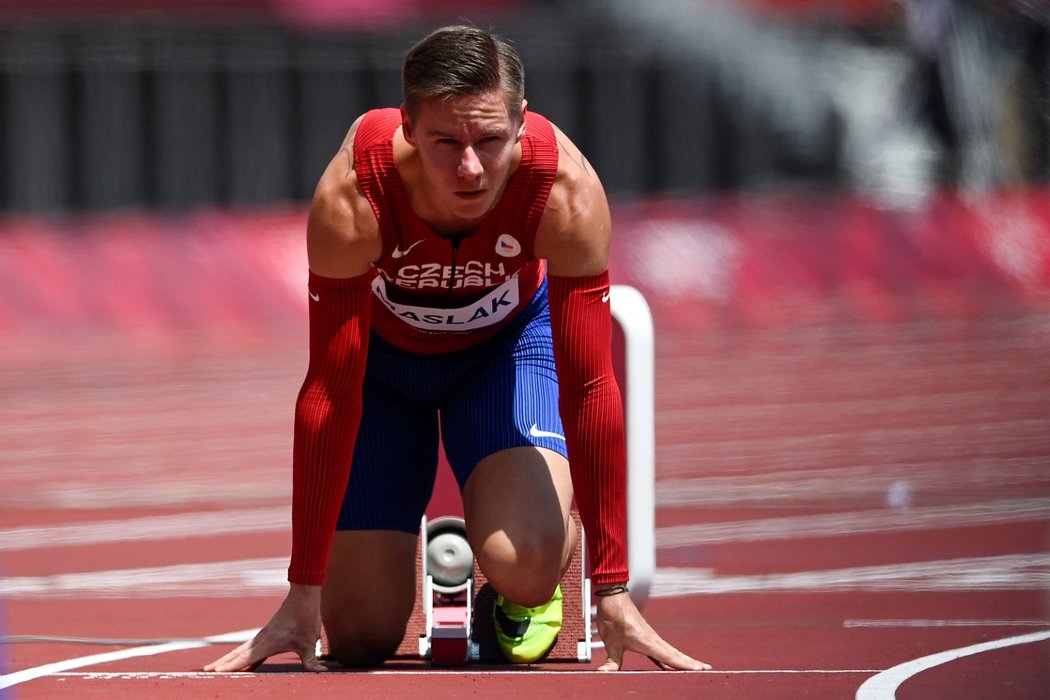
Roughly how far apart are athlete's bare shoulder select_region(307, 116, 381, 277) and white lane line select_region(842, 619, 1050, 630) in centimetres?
217

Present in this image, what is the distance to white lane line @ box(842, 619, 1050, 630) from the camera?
5.34 meters

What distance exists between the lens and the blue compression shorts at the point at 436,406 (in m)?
5.09

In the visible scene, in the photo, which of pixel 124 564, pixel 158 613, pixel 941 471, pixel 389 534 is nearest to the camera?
pixel 389 534

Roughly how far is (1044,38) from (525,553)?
578 inches

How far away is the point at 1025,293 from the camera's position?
15625 mm

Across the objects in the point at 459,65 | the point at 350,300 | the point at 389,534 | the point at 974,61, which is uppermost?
the point at 974,61

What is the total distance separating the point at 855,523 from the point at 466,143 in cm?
422

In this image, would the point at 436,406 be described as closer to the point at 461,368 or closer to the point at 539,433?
the point at 461,368

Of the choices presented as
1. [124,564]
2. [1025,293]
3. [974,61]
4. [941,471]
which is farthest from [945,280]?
[124,564]

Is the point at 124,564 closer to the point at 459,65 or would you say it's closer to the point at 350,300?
the point at 350,300

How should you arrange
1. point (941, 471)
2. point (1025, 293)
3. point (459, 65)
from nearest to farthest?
point (459, 65)
point (941, 471)
point (1025, 293)

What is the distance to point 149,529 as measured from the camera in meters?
7.89

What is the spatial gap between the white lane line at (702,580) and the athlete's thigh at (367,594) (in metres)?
1.29

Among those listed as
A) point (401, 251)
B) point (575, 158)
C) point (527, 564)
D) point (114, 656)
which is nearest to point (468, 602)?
point (527, 564)
